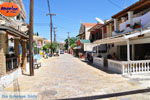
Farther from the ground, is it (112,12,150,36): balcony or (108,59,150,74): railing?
(112,12,150,36): balcony

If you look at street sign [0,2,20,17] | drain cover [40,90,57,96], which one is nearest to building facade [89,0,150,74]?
drain cover [40,90,57,96]

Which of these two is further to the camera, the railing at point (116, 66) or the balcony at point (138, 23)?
the balcony at point (138, 23)

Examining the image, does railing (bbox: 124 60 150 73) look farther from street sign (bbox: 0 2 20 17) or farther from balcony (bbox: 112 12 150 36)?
street sign (bbox: 0 2 20 17)

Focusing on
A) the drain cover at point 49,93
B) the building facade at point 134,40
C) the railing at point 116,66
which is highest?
the building facade at point 134,40

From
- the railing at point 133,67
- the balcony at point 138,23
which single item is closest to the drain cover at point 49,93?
the railing at point 133,67

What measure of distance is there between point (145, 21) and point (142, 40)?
1.62m

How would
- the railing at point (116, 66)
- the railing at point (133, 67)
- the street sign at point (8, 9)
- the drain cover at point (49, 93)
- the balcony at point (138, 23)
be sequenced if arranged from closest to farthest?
the drain cover at point (49, 93), the street sign at point (8, 9), the railing at point (133, 67), the railing at point (116, 66), the balcony at point (138, 23)

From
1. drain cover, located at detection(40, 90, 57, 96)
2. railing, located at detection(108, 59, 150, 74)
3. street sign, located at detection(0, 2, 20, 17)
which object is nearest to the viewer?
drain cover, located at detection(40, 90, 57, 96)

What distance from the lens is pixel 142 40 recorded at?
11.8 metres

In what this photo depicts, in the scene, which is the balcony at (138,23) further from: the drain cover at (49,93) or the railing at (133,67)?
the drain cover at (49,93)

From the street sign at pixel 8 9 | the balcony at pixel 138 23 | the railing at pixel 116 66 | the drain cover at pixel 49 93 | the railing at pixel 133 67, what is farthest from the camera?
the balcony at pixel 138 23

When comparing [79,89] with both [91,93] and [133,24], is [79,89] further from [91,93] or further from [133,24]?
[133,24]

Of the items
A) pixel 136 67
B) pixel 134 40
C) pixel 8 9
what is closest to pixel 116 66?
pixel 136 67

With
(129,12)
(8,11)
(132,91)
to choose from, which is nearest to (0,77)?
(8,11)
